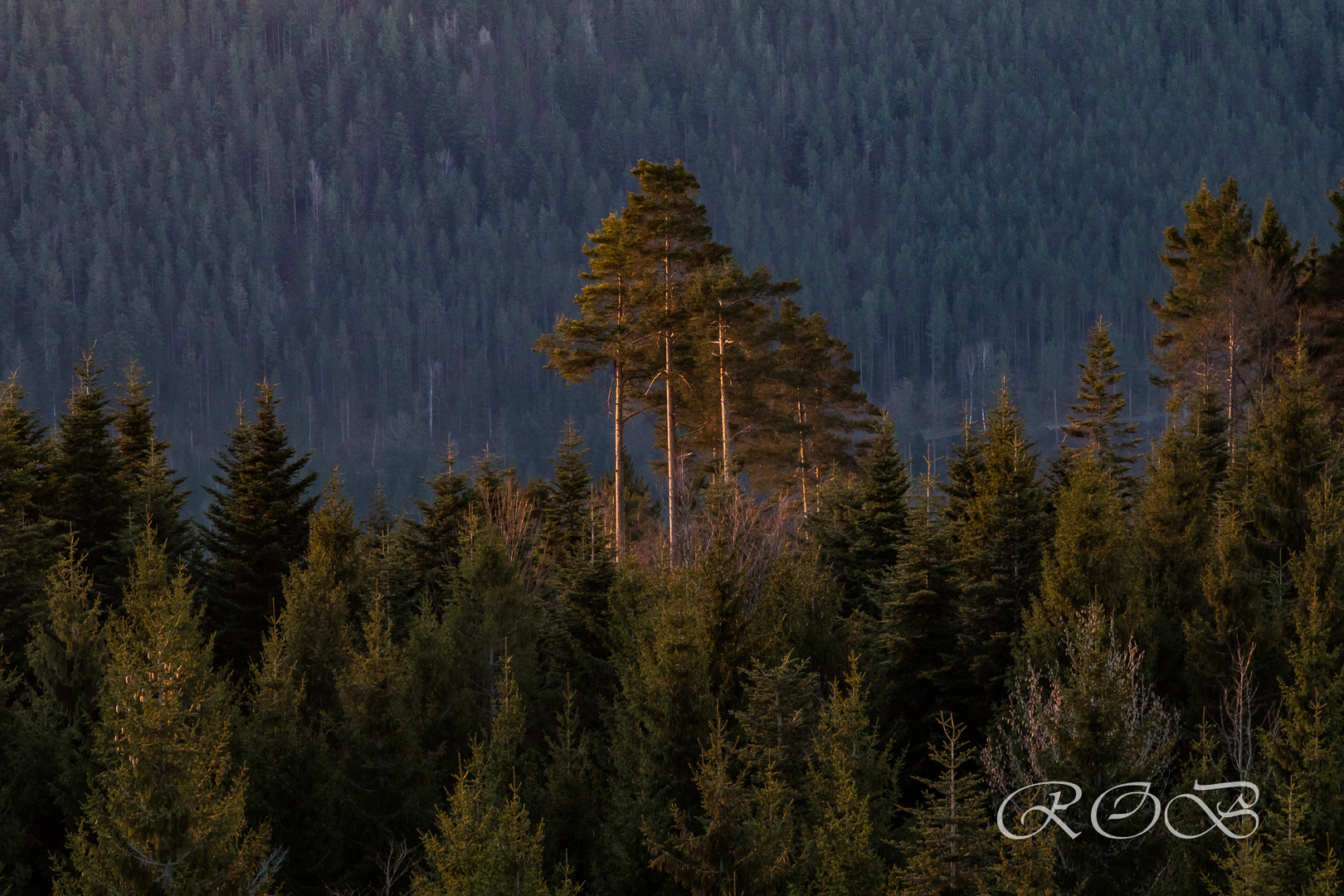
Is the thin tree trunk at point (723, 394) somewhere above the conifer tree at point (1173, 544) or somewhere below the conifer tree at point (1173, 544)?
above

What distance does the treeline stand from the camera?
20.0m

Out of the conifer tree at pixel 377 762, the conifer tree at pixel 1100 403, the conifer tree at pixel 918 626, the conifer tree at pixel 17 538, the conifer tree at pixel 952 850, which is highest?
the conifer tree at pixel 1100 403

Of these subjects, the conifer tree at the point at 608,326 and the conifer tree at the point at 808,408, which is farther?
the conifer tree at the point at 808,408

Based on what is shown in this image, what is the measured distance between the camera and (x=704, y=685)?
2464 cm

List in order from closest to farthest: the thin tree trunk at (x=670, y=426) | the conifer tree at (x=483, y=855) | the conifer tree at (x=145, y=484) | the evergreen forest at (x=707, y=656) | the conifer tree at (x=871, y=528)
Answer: the conifer tree at (x=483, y=855) < the evergreen forest at (x=707, y=656) < the conifer tree at (x=871, y=528) < the conifer tree at (x=145, y=484) < the thin tree trunk at (x=670, y=426)

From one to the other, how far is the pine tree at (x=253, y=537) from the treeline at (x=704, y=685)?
0.12 metres

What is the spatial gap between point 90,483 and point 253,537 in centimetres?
495

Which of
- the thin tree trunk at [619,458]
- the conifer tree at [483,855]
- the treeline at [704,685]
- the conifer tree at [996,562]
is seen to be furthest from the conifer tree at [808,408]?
the conifer tree at [483,855]

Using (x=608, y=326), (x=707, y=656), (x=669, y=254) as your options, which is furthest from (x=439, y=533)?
(x=707, y=656)

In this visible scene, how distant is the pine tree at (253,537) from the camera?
37906mm

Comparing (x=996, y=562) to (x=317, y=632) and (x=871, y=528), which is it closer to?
(x=871, y=528)

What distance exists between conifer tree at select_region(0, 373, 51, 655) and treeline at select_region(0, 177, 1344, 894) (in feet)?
0.52

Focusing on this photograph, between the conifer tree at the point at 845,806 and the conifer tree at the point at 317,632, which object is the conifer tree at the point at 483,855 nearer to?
the conifer tree at the point at 845,806

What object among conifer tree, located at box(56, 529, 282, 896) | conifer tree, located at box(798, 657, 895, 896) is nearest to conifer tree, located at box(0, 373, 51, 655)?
conifer tree, located at box(56, 529, 282, 896)
